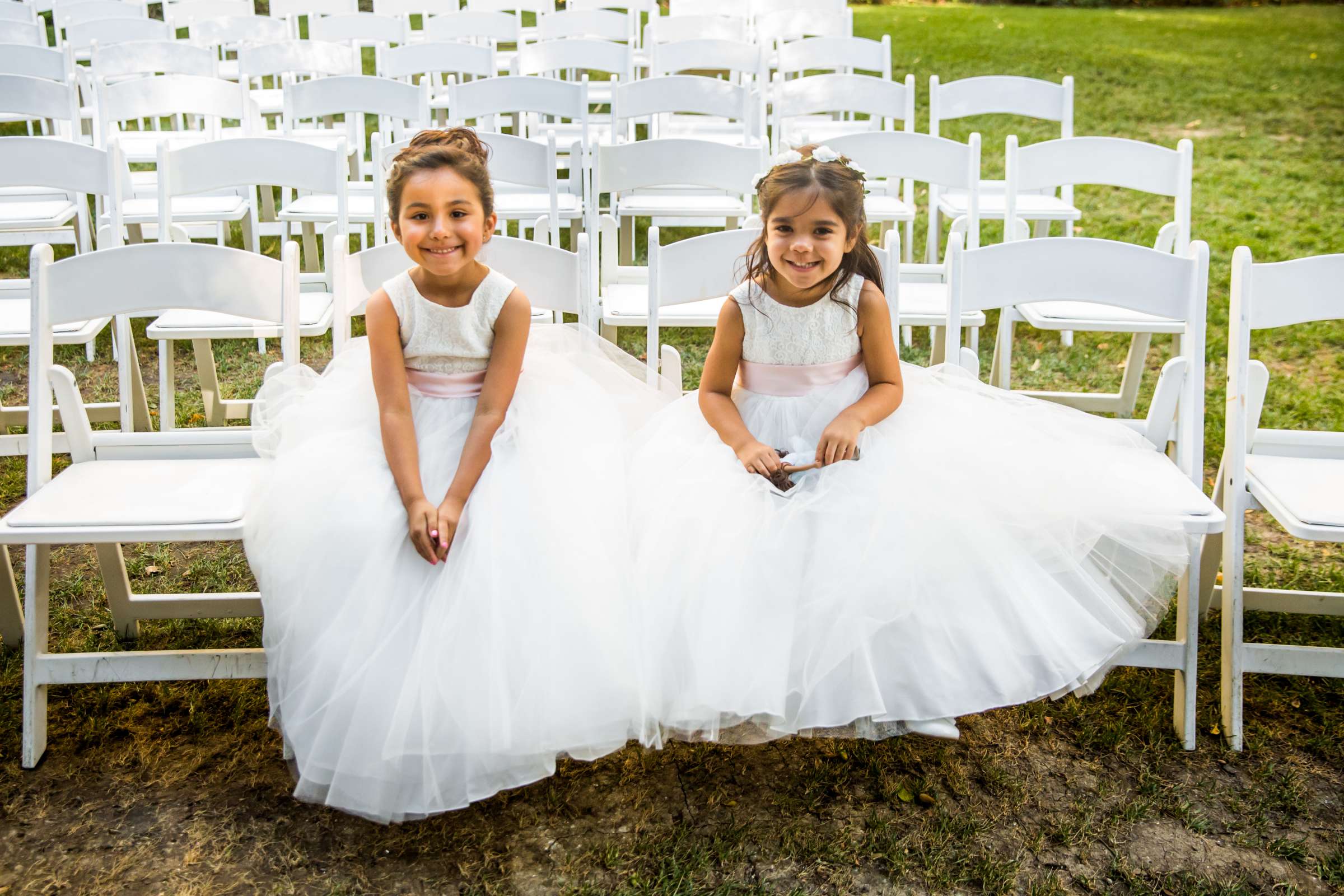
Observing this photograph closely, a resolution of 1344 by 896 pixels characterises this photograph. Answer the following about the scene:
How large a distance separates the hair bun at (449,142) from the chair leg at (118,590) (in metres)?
1.24

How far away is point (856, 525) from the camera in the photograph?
92.3 inches

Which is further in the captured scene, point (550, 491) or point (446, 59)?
point (446, 59)

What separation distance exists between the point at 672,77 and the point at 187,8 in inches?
166

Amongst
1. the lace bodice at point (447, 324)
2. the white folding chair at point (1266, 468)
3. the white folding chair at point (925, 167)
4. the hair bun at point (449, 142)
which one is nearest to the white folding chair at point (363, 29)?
the white folding chair at point (925, 167)

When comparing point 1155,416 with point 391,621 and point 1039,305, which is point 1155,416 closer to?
point 1039,305

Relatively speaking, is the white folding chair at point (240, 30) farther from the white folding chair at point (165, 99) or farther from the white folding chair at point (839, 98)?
the white folding chair at point (839, 98)

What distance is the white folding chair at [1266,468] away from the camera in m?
2.61

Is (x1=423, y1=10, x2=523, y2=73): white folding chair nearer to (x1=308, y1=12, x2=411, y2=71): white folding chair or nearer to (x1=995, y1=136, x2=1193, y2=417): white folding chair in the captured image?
(x1=308, y1=12, x2=411, y2=71): white folding chair

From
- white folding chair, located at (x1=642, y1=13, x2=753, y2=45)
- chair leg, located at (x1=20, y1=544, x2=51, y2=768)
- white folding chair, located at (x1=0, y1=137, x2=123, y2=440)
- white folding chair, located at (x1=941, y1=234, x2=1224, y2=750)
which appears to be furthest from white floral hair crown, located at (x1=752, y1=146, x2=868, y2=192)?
white folding chair, located at (x1=642, y1=13, x2=753, y2=45)

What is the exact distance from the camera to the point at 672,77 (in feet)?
16.8

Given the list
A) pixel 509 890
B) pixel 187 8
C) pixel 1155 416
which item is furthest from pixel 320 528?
pixel 187 8

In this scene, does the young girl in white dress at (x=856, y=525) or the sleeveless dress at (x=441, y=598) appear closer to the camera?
the sleeveless dress at (x=441, y=598)

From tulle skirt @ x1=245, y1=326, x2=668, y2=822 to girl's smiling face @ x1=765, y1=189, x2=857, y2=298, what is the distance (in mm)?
597

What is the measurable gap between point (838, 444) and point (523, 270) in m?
1.00
